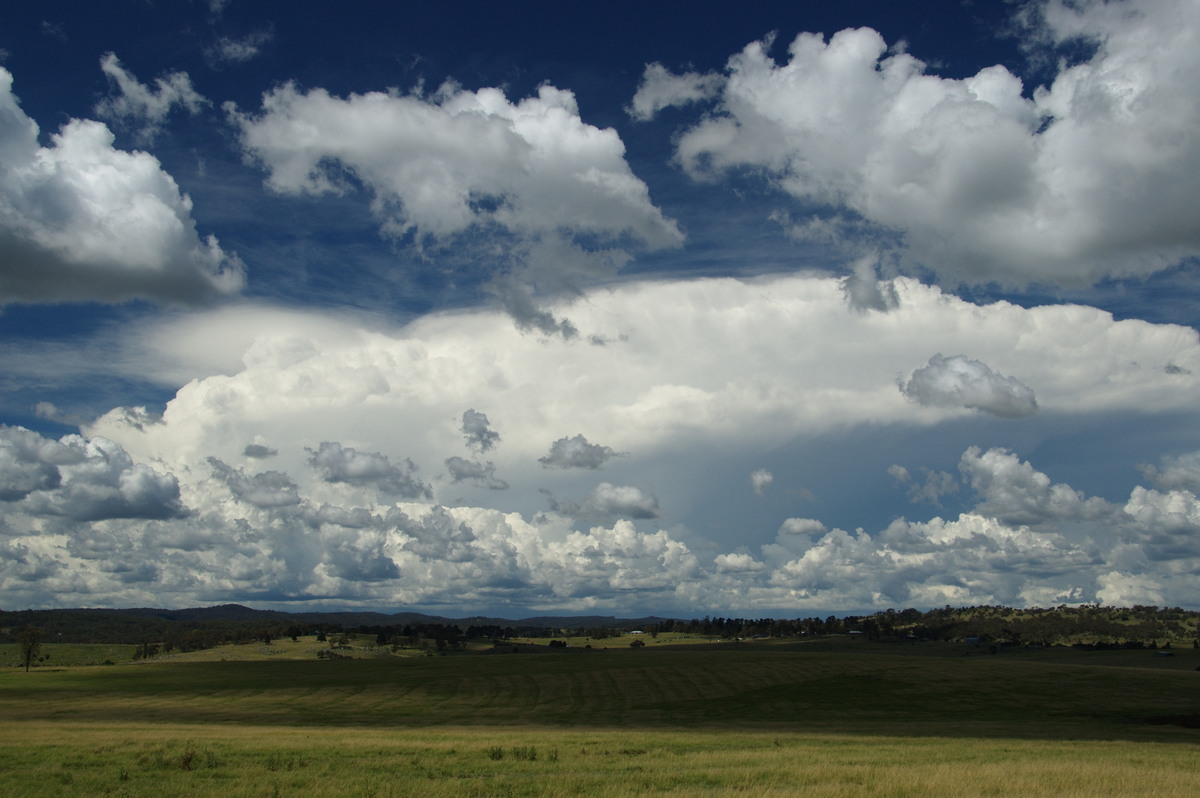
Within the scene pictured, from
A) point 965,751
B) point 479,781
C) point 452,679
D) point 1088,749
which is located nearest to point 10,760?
point 479,781

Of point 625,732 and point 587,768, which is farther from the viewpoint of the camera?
point 625,732

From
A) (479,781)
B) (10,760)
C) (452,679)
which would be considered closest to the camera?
(479,781)

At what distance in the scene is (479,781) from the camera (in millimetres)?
28062

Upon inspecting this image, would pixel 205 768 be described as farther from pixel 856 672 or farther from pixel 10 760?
pixel 856 672

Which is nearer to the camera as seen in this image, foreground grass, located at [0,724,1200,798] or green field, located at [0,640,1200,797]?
foreground grass, located at [0,724,1200,798]

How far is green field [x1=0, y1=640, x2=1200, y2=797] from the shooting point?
27891 mm

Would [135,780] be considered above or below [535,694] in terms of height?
above

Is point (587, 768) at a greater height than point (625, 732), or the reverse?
point (587, 768)

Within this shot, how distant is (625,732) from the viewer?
57.0m

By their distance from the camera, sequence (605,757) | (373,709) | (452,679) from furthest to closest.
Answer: (452,679)
(373,709)
(605,757)

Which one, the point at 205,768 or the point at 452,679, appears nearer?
the point at 205,768

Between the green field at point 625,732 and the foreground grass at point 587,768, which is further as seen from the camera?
the green field at point 625,732

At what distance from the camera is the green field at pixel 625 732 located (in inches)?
1098

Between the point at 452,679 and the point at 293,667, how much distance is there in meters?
75.3
